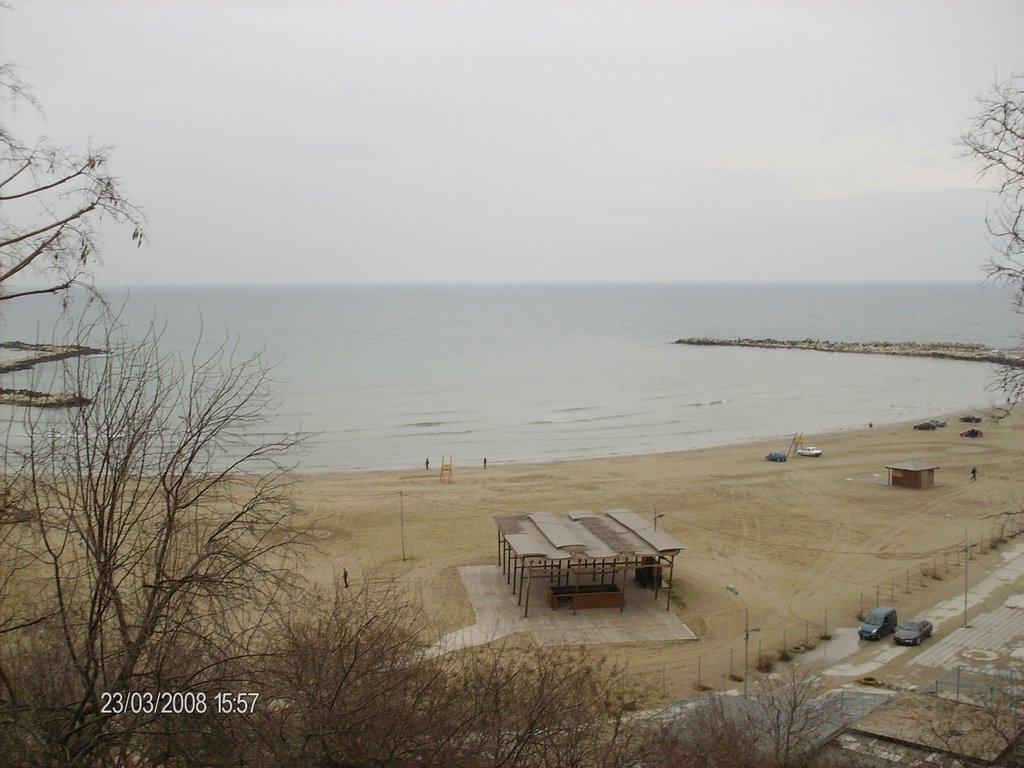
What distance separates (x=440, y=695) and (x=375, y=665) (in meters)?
0.78

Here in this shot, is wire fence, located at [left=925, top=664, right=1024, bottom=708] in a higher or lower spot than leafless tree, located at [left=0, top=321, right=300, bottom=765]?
lower

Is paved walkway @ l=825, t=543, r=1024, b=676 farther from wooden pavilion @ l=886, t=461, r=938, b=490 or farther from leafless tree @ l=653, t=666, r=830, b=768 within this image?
wooden pavilion @ l=886, t=461, r=938, b=490

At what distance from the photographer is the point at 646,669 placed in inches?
765

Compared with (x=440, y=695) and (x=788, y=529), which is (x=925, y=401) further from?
(x=440, y=695)

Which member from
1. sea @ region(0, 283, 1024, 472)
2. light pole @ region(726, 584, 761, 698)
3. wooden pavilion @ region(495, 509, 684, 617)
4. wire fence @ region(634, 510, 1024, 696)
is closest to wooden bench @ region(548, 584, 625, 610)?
wooden pavilion @ region(495, 509, 684, 617)

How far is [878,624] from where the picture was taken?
21.3m

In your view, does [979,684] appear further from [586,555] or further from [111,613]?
[111,613]

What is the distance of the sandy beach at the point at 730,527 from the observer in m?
22.8

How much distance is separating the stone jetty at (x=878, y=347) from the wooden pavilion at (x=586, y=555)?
95390 millimetres

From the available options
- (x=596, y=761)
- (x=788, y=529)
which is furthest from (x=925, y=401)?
(x=596, y=761)

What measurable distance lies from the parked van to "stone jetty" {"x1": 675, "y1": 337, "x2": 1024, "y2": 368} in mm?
94972

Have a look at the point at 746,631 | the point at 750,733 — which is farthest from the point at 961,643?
the point at 750,733

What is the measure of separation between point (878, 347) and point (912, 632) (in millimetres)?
115370

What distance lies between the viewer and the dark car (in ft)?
67.5
